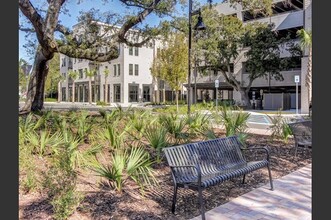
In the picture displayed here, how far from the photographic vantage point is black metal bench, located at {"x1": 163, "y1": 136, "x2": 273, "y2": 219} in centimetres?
438

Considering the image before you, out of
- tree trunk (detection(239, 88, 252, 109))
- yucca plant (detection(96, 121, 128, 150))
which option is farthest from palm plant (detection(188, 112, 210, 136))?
tree trunk (detection(239, 88, 252, 109))

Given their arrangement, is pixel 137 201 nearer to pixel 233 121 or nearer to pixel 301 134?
pixel 233 121

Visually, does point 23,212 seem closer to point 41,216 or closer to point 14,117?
point 41,216

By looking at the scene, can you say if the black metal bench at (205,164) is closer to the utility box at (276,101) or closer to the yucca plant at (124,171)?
the yucca plant at (124,171)

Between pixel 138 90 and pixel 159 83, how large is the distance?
11.9 ft

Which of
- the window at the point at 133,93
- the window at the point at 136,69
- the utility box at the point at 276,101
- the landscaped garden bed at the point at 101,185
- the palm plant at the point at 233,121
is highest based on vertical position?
the window at the point at 136,69

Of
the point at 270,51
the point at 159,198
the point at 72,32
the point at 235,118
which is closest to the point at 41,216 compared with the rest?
the point at 159,198

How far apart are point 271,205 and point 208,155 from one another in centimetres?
124

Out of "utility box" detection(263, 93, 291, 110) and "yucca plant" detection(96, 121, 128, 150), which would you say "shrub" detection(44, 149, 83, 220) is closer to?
"yucca plant" detection(96, 121, 128, 150)

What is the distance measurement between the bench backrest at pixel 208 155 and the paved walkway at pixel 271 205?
2.08 feet

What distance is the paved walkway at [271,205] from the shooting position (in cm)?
416

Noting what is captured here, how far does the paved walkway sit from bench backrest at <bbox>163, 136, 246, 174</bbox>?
0.64 m

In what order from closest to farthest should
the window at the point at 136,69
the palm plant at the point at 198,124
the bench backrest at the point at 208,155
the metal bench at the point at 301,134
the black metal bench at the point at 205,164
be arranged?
the black metal bench at the point at 205,164, the bench backrest at the point at 208,155, the metal bench at the point at 301,134, the palm plant at the point at 198,124, the window at the point at 136,69

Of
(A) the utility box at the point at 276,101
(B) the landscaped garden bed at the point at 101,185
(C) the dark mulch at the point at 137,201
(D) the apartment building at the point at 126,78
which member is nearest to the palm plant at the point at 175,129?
(B) the landscaped garden bed at the point at 101,185
